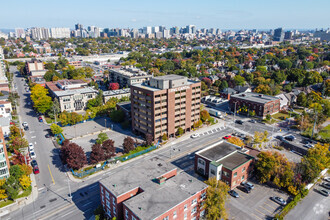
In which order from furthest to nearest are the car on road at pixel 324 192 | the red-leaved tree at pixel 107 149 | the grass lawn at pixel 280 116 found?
the grass lawn at pixel 280 116 < the red-leaved tree at pixel 107 149 < the car on road at pixel 324 192

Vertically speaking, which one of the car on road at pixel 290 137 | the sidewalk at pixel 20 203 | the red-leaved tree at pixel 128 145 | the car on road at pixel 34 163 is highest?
the red-leaved tree at pixel 128 145

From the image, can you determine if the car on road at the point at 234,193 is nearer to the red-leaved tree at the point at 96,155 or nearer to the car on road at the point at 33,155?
the red-leaved tree at the point at 96,155

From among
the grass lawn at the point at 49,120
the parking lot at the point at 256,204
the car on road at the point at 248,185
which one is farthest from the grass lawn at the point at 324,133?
the grass lawn at the point at 49,120

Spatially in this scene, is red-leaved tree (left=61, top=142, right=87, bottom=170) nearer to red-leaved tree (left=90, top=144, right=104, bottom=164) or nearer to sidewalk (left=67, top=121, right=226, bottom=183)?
red-leaved tree (left=90, top=144, right=104, bottom=164)

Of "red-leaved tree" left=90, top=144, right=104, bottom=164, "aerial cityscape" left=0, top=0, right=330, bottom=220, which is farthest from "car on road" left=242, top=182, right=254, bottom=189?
Answer: "red-leaved tree" left=90, top=144, right=104, bottom=164

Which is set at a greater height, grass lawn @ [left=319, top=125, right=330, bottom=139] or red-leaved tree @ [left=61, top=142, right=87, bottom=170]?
red-leaved tree @ [left=61, top=142, right=87, bottom=170]

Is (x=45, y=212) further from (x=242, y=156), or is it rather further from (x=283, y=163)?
(x=283, y=163)
